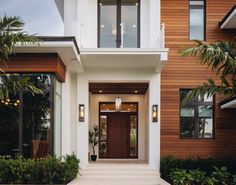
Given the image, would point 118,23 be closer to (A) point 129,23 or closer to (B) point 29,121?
(A) point 129,23

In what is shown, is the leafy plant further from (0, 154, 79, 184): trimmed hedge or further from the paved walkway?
(0, 154, 79, 184): trimmed hedge

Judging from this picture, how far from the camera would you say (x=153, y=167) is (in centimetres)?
1452

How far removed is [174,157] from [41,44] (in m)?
6.25

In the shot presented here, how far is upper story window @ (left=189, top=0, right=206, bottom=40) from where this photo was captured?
1514 centimetres

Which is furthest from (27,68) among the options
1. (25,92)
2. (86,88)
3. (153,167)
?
(153,167)

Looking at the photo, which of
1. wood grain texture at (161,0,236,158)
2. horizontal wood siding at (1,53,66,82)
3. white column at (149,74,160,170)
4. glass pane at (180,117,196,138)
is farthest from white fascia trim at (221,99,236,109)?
horizontal wood siding at (1,53,66,82)

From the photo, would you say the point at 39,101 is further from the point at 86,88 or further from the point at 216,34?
the point at 216,34

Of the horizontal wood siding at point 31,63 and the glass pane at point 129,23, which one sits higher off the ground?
the glass pane at point 129,23

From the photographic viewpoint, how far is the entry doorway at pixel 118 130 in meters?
19.4

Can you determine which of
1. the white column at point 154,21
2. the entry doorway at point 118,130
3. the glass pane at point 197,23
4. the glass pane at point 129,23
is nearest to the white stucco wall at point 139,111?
the entry doorway at point 118,130

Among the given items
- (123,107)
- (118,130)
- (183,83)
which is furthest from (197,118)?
(118,130)

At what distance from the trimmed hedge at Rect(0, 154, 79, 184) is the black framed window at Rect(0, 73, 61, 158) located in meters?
0.53

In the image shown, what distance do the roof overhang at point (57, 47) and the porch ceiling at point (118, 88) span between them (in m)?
3.89

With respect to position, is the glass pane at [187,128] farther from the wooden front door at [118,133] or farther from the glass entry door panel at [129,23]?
the wooden front door at [118,133]
